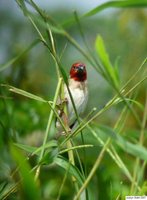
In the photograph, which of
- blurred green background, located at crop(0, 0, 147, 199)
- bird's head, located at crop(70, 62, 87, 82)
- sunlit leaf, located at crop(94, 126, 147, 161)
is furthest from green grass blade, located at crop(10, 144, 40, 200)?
bird's head, located at crop(70, 62, 87, 82)

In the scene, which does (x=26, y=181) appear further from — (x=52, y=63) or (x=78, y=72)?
(x=52, y=63)

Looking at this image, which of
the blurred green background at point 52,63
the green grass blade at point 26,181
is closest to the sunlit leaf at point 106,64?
the green grass blade at point 26,181

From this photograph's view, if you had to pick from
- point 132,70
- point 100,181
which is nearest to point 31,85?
point 132,70

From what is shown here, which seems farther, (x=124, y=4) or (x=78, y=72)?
(x=78, y=72)

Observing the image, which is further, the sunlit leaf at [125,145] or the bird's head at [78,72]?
the bird's head at [78,72]

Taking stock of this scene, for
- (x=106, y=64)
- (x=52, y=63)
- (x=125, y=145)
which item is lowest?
(x=52, y=63)

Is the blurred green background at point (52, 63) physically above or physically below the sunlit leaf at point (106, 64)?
below

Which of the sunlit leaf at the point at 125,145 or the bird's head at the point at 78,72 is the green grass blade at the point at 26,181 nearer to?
the sunlit leaf at the point at 125,145

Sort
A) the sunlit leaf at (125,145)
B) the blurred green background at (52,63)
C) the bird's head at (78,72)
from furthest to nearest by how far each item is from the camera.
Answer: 1. the bird's head at (78,72)
2. the blurred green background at (52,63)
3. the sunlit leaf at (125,145)

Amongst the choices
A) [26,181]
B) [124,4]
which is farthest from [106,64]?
[26,181]
